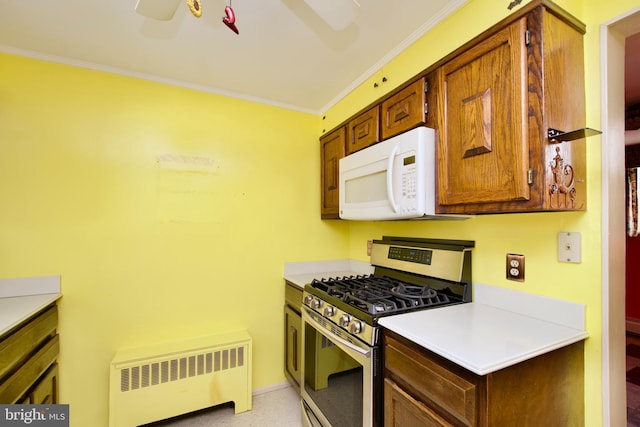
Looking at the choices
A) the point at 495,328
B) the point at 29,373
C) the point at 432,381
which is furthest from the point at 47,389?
the point at 495,328

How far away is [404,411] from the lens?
44.2 inches

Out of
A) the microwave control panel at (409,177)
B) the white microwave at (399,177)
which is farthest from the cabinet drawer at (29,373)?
the microwave control panel at (409,177)

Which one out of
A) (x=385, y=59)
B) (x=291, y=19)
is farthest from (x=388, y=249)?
(x=291, y=19)

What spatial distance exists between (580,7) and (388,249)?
152cm

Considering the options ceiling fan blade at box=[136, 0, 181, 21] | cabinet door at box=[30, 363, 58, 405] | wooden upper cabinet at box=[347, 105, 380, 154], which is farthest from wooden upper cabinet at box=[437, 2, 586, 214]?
cabinet door at box=[30, 363, 58, 405]

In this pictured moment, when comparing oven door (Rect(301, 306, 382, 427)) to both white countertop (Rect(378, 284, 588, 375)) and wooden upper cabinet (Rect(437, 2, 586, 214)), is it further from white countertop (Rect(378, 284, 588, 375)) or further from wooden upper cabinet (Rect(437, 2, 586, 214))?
wooden upper cabinet (Rect(437, 2, 586, 214))

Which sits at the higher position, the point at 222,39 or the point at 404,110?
the point at 222,39

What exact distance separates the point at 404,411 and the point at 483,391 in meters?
0.38

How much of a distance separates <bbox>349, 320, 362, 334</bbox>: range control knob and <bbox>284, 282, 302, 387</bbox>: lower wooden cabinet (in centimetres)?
78

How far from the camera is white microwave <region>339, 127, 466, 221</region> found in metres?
1.35

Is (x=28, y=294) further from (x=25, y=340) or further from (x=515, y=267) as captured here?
(x=515, y=267)

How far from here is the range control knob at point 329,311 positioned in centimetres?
155

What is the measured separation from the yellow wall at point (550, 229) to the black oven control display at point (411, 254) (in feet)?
0.54

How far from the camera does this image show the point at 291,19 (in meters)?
1.50
